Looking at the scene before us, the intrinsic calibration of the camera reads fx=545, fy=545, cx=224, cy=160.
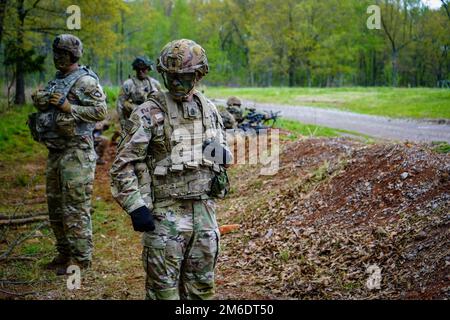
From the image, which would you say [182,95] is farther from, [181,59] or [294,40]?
[294,40]

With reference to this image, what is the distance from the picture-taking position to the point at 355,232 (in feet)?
20.4

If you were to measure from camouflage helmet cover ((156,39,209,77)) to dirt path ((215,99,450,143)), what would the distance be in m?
6.99

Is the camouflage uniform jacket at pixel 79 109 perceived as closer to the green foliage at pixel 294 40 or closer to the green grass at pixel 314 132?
the green grass at pixel 314 132

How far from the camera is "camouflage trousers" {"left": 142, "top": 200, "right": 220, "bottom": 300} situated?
3963 mm

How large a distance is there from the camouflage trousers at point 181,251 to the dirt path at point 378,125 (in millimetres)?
6937

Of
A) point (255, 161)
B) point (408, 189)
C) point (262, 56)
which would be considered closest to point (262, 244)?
point (408, 189)

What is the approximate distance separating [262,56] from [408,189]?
4857cm

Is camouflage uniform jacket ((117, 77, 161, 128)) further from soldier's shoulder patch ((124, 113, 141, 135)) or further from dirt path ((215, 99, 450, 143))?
soldier's shoulder patch ((124, 113, 141, 135))

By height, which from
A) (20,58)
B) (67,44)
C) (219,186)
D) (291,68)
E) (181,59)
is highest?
(291,68)

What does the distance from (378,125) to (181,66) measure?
12.4 m

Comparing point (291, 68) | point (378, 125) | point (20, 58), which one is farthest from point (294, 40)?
point (378, 125)

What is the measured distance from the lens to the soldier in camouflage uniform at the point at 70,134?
618cm

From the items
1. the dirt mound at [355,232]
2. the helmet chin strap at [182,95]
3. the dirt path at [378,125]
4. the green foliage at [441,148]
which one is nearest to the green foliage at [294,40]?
the dirt path at [378,125]

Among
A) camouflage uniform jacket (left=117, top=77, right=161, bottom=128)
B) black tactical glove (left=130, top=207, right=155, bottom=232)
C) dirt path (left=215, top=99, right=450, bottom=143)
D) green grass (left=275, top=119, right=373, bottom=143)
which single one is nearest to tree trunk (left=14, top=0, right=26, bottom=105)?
dirt path (left=215, top=99, right=450, bottom=143)
